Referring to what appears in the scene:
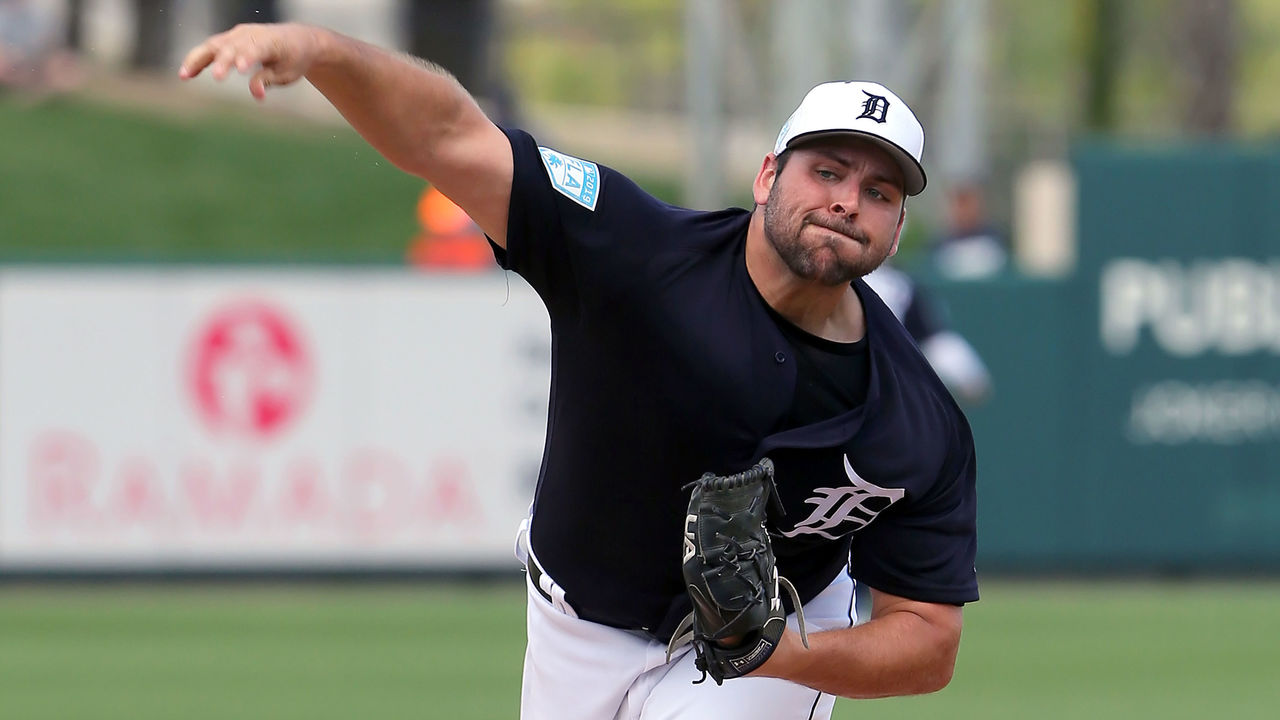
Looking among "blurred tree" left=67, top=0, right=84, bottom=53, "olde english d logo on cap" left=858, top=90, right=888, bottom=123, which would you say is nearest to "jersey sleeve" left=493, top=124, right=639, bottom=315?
"olde english d logo on cap" left=858, top=90, right=888, bottom=123

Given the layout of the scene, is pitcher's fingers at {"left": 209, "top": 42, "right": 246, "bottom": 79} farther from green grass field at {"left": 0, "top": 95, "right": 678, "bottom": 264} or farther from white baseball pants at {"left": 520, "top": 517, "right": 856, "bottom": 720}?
green grass field at {"left": 0, "top": 95, "right": 678, "bottom": 264}

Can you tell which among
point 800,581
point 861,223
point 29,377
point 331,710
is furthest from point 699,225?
point 29,377

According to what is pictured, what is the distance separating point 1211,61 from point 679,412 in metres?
23.4

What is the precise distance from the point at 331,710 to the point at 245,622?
2.88 m

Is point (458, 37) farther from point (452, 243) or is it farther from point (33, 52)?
point (452, 243)

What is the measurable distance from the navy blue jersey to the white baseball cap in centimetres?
37

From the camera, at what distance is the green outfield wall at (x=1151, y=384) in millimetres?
13797

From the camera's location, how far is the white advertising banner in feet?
42.3

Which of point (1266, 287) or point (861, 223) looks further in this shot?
point (1266, 287)

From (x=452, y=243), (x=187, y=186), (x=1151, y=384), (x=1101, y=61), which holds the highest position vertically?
(x=1101, y=61)

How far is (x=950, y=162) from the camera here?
20.9 metres

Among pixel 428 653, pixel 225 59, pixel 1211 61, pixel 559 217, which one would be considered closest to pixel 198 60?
pixel 225 59

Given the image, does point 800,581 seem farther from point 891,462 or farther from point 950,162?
point 950,162

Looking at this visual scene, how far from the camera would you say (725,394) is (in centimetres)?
466
